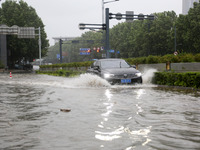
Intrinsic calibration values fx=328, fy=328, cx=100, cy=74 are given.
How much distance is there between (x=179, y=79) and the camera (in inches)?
629

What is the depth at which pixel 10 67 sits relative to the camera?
7862 centimetres

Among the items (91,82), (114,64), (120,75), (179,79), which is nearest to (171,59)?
(114,64)

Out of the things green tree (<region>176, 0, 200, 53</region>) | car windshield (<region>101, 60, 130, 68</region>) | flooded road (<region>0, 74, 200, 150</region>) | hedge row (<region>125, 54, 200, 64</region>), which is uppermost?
green tree (<region>176, 0, 200, 53</region>)

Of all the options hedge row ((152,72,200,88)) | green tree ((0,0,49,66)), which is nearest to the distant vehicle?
hedge row ((152,72,200,88))

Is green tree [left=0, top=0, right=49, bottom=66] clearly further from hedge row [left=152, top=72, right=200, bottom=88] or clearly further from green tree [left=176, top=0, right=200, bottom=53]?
hedge row [left=152, top=72, right=200, bottom=88]

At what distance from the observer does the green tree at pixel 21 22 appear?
225 feet

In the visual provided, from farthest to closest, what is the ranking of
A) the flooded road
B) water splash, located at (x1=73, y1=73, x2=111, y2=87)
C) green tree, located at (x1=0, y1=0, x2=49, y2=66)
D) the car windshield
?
green tree, located at (x1=0, y1=0, x2=49, y2=66)
the car windshield
water splash, located at (x1=73, y1=73, x2=111, y2=87)
the flooded road

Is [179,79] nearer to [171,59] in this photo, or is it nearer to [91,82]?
[91,82]

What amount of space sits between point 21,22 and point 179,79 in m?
57.5

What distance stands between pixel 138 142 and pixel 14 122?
9.87 feet

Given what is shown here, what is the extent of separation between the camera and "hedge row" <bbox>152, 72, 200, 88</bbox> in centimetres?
1456

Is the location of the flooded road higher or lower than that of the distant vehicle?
lower

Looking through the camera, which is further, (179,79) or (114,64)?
(114,64)

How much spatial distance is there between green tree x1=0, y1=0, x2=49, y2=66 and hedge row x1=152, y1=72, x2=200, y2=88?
52875 mm
